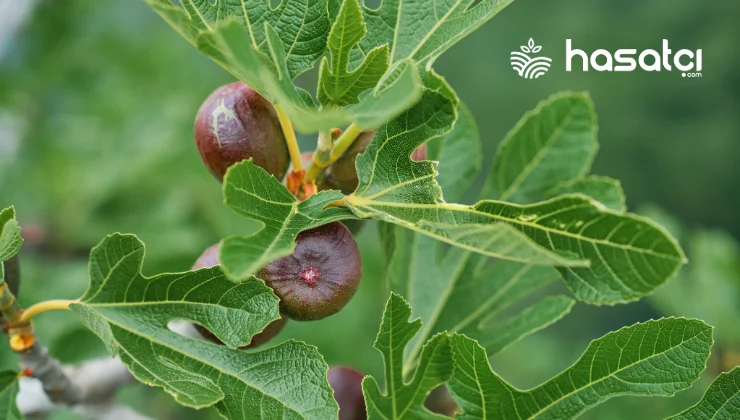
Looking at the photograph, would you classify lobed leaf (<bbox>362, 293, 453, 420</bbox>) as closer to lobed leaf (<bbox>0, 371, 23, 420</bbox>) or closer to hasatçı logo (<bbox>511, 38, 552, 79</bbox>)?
lobed leaf (<bbox>0, 371, 23, 420</bbox>)

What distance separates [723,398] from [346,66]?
72cm

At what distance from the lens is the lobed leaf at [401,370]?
3.47 ft

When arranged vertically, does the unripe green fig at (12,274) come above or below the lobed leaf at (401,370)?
above

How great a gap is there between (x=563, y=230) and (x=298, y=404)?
0.43 m

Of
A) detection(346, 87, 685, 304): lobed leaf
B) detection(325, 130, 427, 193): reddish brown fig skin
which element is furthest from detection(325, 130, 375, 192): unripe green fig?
detection(346, 87, 685, 304): lobed leaf

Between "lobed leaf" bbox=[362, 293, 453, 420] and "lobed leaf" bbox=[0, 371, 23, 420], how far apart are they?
60cm

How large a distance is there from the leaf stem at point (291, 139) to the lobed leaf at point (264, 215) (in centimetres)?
17

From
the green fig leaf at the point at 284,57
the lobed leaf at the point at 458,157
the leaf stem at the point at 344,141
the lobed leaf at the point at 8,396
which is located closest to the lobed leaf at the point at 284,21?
the green fig leaf at the point at 284,57

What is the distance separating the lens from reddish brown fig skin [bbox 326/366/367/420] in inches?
51.4

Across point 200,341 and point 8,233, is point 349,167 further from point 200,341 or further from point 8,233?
point 8,233

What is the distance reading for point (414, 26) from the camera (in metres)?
1.08

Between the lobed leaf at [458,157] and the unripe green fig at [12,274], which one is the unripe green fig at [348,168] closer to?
the lobed leaf at [458,157]

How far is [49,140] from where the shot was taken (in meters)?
3.26

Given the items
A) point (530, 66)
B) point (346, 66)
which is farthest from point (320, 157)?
point (530, 66)
